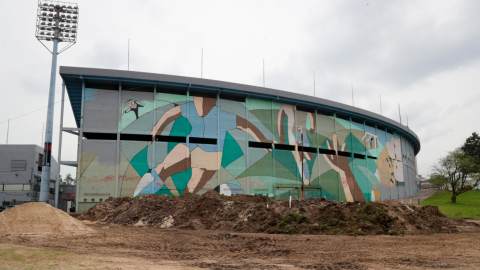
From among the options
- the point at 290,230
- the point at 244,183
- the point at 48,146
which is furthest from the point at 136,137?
the point at 290,230

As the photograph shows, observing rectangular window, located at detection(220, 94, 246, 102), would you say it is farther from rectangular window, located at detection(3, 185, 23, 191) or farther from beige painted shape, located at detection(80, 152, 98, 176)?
rectangular window, located at detection(3, 185, 23, 191)

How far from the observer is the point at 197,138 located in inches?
1613

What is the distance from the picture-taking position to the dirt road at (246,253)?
30.4 ft

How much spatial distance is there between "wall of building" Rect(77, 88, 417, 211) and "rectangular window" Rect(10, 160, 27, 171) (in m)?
22.7

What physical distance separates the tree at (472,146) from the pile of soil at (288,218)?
7183 centimetres

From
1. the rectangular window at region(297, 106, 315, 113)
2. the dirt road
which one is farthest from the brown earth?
the rectangular window at region(297, 106, 315, 113)

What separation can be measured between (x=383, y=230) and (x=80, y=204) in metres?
29.9

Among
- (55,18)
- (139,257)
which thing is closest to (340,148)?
(55,18)

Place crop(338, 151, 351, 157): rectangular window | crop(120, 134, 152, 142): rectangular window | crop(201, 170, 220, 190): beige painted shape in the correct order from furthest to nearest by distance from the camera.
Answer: crop(338, 151, 351, 157): rectangular window, crop(201, 170, 220, 190): beige painted shape, crop(120, 134, 152, 142): rectangular window

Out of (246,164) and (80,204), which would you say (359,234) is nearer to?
(246,164)

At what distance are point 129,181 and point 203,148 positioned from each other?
9.07 meters

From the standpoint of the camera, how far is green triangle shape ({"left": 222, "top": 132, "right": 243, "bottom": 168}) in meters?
41.6

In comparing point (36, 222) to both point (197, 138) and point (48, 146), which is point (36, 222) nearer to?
point (48, 146)

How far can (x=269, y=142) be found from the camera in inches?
1764
